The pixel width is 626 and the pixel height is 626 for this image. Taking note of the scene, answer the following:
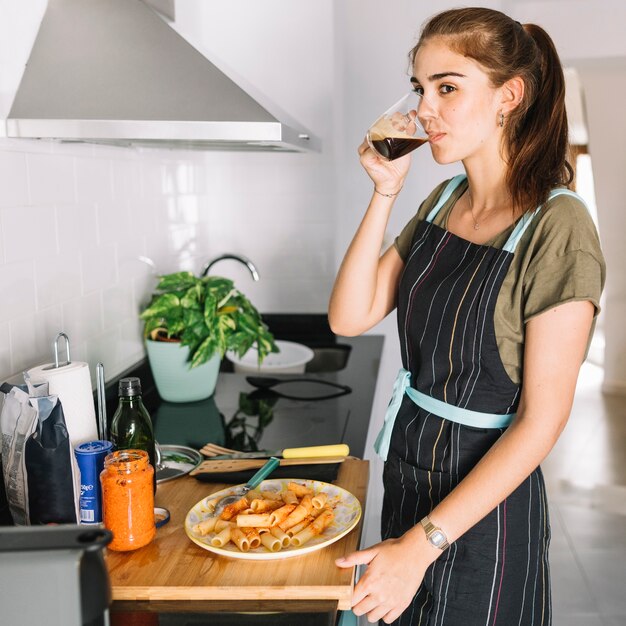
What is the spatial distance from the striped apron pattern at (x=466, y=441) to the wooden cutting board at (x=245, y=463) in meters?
0.21

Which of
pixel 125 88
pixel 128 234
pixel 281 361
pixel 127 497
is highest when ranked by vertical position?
pixel 125 88

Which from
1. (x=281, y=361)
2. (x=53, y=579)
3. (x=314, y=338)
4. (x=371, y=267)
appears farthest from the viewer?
(x=314, y=338)

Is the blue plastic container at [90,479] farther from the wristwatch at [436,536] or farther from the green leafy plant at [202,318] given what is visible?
the green leafy plant at [202,318]

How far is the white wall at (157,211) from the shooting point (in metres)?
1.65

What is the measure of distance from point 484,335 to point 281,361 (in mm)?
1504

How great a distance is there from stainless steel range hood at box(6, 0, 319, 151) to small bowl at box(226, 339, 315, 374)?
3.64 ft

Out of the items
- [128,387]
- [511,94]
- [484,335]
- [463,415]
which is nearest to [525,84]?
[511,94]

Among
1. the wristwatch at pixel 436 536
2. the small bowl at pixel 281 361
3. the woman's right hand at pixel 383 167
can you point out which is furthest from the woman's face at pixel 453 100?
the small bowl at pixel 281 361

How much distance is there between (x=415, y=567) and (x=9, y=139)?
1133 mm

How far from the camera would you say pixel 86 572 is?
2.45 ft

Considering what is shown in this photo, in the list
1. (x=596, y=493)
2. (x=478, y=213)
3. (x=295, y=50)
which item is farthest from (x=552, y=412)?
(x=596, y=493)

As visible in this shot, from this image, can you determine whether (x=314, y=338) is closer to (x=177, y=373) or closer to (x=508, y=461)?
(x=177, y=373)

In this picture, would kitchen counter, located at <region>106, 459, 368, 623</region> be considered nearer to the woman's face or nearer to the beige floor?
the woman's face

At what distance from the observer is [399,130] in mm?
1324
